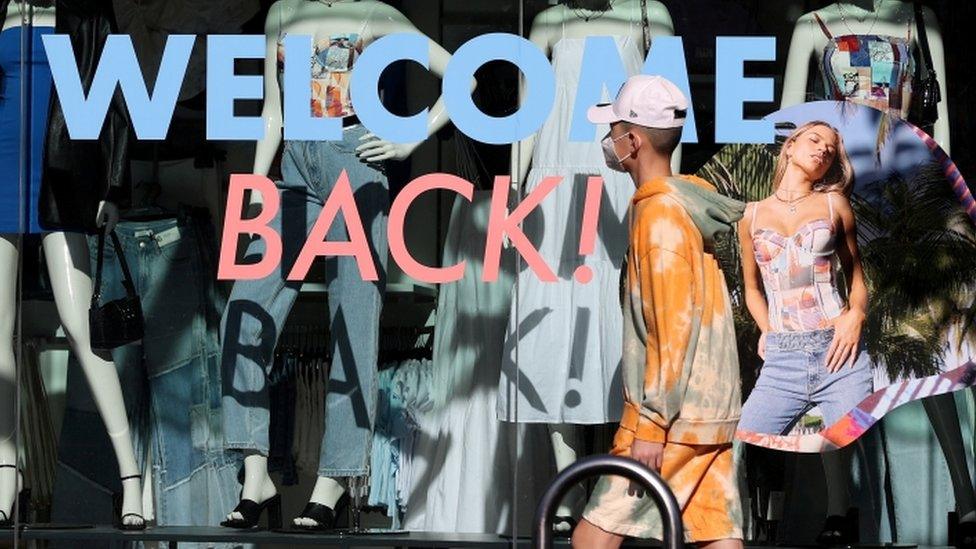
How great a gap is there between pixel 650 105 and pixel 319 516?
1.98m

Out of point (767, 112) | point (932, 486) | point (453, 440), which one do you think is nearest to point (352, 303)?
point (453, 440)

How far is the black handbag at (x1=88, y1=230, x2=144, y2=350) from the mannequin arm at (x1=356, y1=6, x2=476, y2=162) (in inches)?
38.9

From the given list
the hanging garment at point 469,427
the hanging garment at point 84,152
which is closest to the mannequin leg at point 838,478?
the hanging garment at point 469,427

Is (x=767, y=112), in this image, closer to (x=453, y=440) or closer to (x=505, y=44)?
(x=505, y=44)

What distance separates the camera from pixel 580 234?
707 cm

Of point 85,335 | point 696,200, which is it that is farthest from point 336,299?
point 696,200

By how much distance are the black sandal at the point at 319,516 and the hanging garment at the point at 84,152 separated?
1298mm

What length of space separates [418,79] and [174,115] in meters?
0.90

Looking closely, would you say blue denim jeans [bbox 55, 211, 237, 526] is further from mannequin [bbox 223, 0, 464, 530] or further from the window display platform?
mannequin [bbox 223, 0, 464, 530]

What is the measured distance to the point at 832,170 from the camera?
709cm

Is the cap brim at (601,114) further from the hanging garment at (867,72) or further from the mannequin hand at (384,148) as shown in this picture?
the hanging garment at (867,72)

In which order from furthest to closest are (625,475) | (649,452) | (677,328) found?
(677,328), (649,452), (625,475)

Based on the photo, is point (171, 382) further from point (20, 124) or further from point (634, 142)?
point (634, 142)

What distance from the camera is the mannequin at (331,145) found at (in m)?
7.07
